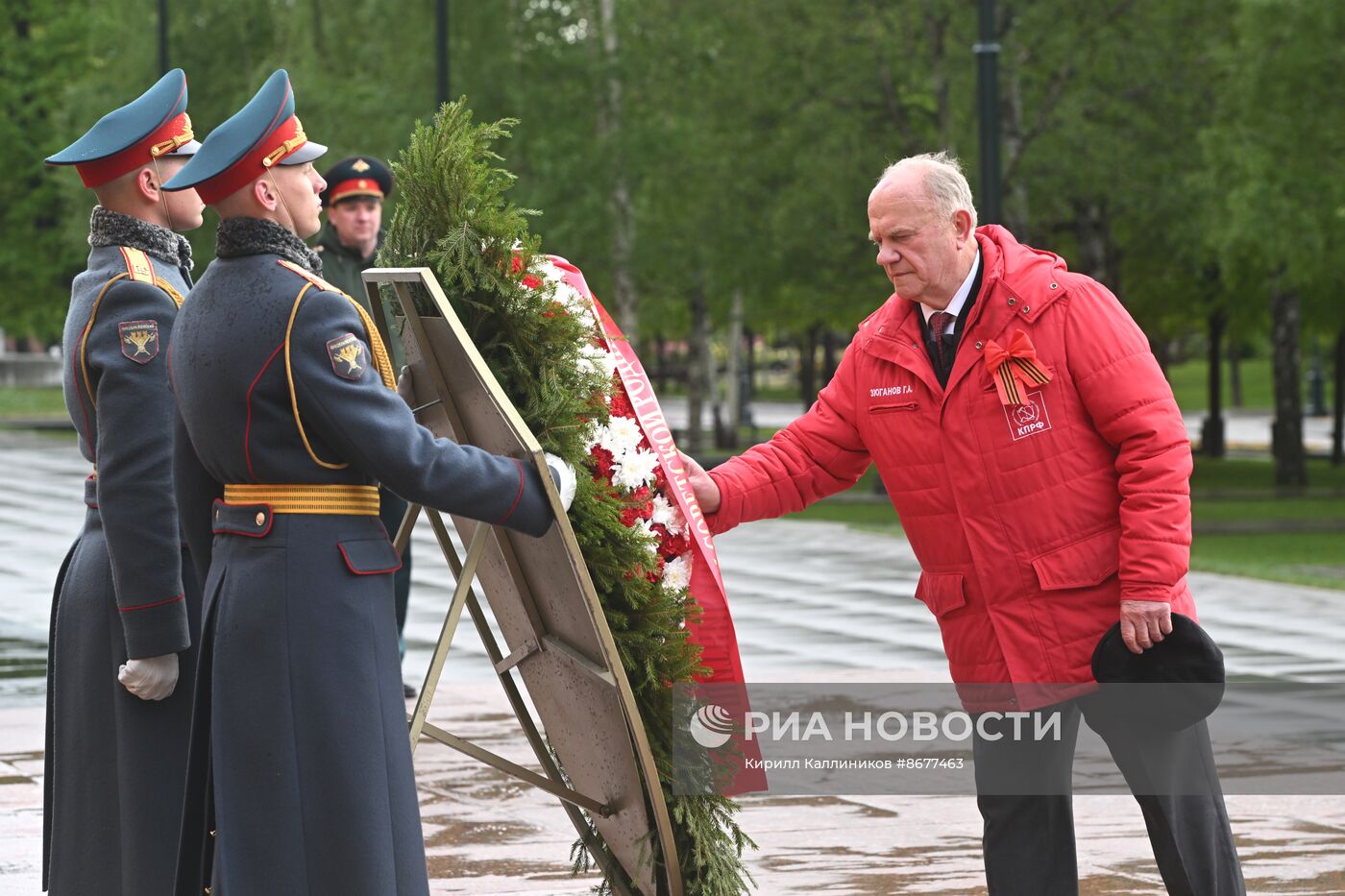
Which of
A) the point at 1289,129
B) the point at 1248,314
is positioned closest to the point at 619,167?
the point at 1248,314

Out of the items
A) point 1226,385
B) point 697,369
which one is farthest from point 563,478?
point 1226,385

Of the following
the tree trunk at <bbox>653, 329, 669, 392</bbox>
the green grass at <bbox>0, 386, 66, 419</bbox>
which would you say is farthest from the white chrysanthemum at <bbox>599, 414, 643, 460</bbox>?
the tree trunk at <bbox>653, 329, 669, 392</bbox>

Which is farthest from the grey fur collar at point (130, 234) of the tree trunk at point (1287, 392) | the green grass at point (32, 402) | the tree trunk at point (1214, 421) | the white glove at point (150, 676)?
the green grass at point (32, 402)

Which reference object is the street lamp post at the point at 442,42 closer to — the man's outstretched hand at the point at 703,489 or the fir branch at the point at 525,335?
the man's outstretched hand at the point at 703,489

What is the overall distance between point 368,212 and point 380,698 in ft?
16.4

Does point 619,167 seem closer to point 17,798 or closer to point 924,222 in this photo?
point 17,798

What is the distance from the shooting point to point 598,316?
4738mm

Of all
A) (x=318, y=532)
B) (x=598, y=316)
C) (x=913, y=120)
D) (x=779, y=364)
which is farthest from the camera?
(x=779, y=364)

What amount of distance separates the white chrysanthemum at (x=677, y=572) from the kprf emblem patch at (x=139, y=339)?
53.0 inches

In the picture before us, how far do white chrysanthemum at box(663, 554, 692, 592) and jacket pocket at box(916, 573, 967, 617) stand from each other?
567 millimetres

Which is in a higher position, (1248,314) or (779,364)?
(1248,314)

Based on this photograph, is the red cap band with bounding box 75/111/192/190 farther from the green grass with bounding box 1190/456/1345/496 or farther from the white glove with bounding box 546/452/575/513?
the green grass with bounding box 1190/456/1345/496

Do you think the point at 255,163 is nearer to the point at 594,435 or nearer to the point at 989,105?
the point at 594,435

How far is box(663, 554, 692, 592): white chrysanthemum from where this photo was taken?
15.4 ft
